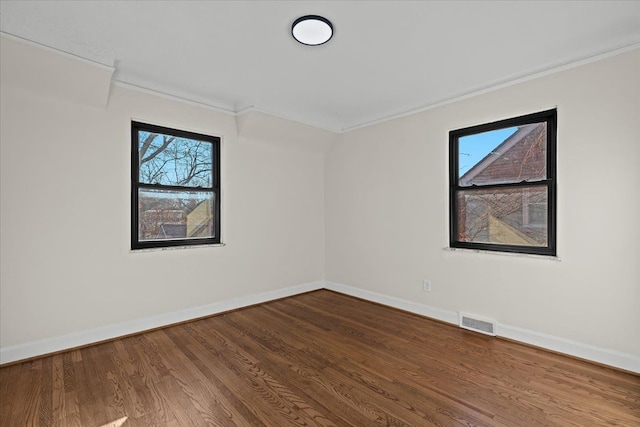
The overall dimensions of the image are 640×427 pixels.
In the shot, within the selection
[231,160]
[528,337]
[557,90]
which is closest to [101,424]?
[231,160]

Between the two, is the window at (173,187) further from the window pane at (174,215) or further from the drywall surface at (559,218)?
the drywall surface at (559,218)

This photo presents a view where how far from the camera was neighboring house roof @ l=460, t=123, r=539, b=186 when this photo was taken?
3.06m

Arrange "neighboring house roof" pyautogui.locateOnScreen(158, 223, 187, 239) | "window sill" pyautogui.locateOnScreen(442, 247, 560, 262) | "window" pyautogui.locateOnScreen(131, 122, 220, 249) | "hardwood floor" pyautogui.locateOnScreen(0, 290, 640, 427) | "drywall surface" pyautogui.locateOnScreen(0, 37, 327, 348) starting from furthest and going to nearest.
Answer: "neighboring house roof" pyautogui.locateOnScreen(158, 223, 187, 239) < "window" pyautogui.locateOnScreen(131, 122, 220, 249) < "window sill" pyautogui.locateOnScreen(442, 247, 560, 262) < "drywall surface" pyautogui.locateOnScreen(0, 37, 327, 348) < "hardwood floor" pyautogui.locateOnScreen(0, 290, 640, 427)

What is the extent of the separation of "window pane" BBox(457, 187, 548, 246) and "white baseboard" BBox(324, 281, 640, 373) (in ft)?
2.76

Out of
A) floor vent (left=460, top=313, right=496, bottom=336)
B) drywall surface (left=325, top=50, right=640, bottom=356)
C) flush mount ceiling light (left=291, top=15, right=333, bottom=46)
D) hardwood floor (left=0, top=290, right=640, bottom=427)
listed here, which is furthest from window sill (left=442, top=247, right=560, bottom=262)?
flush mount ceiling light (left=291, top=15, right=333, bottom=46)

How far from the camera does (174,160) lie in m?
3.62

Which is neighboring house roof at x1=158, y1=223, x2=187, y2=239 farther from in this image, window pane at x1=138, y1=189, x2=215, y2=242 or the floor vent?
the floor vent

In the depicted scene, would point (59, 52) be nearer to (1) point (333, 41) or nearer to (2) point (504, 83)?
(1) point (333, 41)

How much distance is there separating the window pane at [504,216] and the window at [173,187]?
9.72 ft

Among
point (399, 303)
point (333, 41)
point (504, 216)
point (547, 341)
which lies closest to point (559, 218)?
point (504, 216)

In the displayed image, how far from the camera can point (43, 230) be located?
271cm

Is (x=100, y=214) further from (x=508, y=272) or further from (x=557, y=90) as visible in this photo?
(x=557, y=90)

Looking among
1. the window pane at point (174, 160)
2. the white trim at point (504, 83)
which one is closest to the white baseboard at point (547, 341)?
the white trim at point (504, 83)

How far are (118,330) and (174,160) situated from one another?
6.13 feet
